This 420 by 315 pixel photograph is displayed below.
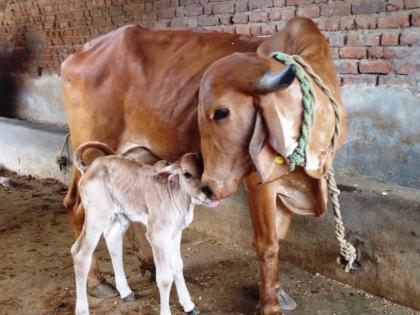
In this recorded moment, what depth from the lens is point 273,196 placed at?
2883mm

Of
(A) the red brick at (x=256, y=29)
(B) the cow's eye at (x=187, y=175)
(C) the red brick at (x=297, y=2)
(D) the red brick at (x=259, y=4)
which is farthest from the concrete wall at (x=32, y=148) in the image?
(B) the cow's eye at (x=187, y=175)

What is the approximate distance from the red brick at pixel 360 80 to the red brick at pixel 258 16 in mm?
926

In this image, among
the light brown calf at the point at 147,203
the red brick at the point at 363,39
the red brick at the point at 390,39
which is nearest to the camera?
the light brown calf at the point at 147,203

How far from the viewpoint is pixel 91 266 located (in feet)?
11.0

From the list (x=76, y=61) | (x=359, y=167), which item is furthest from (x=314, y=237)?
(x=76, y=61)

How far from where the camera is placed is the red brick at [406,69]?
3445 millimetres

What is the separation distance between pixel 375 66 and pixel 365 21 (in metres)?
0.33

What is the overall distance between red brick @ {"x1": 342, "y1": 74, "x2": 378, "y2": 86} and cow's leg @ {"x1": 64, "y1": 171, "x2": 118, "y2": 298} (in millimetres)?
2081

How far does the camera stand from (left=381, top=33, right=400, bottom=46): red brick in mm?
3500

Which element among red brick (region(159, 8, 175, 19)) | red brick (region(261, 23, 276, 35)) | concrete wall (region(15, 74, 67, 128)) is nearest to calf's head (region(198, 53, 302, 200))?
red brick (region(261, 23, 276, 35))

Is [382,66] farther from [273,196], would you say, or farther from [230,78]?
[230,78]

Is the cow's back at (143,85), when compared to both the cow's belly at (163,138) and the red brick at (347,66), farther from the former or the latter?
the red brick at (347,66)

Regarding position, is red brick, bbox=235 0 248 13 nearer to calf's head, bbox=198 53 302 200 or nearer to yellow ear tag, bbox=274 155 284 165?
calf's head, bbox=198 53 302 200

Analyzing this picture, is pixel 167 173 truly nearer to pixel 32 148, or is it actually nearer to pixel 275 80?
pixel 275 80
